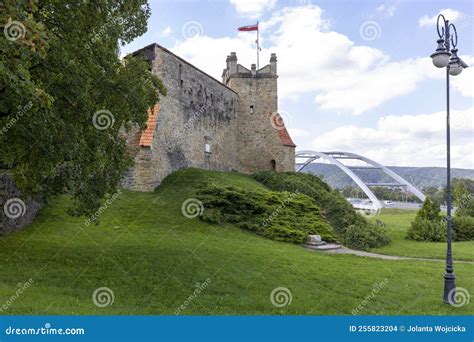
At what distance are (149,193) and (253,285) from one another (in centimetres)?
1113

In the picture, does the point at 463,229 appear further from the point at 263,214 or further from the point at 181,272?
the point at 181,272

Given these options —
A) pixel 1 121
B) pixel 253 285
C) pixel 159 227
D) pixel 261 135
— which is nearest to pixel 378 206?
pixel 261 135

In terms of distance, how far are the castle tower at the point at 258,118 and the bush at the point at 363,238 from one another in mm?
12711

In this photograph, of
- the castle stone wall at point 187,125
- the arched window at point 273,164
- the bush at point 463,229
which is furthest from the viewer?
the arched window at point 273,164

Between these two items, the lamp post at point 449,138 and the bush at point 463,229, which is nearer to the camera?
the lamp post at point 449,138

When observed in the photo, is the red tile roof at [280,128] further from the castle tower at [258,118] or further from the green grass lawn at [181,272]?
the green grass lawn at [181,272]

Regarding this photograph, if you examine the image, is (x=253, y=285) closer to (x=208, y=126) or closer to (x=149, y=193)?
(x=149, y=193)

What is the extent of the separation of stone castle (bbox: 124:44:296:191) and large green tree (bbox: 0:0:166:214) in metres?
2.58

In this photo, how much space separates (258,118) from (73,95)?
2572 centimetres

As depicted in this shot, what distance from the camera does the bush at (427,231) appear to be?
25203 millimetres

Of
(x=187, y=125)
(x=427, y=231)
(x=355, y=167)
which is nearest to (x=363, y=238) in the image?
(x=427, y=231)

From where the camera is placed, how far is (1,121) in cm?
949

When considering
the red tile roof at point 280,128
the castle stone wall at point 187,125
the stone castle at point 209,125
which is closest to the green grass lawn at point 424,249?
the castle stone wall at point 187,125

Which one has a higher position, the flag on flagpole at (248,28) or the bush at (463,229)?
the flag on flagpole at (248,28)
